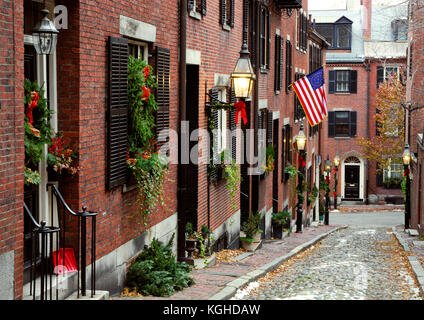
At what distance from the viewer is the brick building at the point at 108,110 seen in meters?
6.04

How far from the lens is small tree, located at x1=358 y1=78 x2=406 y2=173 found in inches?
1718

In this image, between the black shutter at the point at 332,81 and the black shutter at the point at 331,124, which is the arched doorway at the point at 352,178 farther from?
the black shutter at the point at 332,81

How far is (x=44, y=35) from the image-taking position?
629 cm

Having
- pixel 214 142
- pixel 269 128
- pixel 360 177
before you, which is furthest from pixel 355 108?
pixel 214 142

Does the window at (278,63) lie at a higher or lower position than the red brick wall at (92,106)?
higher

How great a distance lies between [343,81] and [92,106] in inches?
1648

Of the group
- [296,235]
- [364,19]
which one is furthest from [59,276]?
[364,19]

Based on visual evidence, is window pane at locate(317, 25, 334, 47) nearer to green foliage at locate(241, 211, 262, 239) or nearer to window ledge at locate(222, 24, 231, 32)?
green foliage at locate(241, 211, 262, 239)

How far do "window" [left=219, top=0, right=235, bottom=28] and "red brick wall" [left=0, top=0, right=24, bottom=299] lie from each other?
8.79 meters

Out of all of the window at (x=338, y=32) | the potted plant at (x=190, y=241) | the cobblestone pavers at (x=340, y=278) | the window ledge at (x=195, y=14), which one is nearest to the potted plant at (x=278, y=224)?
the cobblestone pavers at (x=340, y=278)

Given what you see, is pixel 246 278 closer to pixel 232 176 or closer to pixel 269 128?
pixel 232 176

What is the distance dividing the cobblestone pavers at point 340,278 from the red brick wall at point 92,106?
246 centimetres

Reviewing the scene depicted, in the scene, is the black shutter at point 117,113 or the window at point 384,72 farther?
the window at point 384,72

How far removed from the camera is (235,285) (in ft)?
33.3
